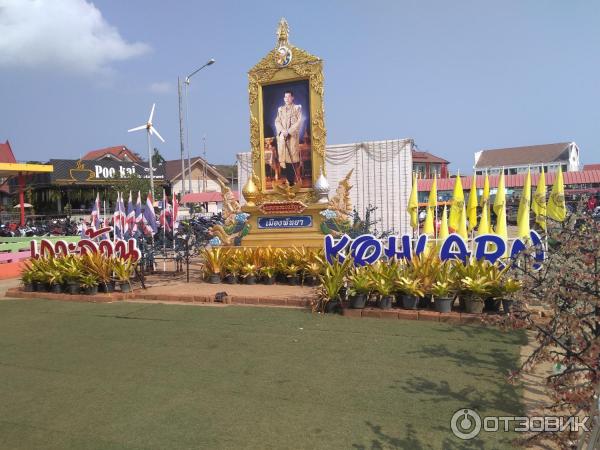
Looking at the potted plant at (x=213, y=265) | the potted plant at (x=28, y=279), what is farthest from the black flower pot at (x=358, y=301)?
the potted plant at (x=28, y=279)

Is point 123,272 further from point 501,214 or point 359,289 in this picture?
point 501,214

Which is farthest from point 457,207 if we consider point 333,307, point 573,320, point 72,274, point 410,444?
point 410,444

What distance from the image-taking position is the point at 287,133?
12.6 metres

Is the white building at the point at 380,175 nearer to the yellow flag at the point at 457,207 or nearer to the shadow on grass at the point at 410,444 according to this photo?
the yellow flag at the point at 457,207

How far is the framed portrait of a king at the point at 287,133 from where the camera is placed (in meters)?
12.4

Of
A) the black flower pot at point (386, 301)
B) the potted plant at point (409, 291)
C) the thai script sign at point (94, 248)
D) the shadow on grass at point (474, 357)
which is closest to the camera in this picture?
the shadow on grass at point (474, 357)

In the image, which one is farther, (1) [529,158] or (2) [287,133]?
(1) [529,158]

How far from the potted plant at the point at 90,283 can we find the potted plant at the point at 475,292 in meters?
6.77

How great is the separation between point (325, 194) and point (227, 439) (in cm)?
897

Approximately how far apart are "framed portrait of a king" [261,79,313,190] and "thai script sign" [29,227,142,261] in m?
4.21

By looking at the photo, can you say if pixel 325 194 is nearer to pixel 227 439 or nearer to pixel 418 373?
pixel 418 373

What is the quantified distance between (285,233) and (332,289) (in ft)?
16.3

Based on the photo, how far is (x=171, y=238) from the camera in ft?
42.3

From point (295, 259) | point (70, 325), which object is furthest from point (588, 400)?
point (295, 259)
